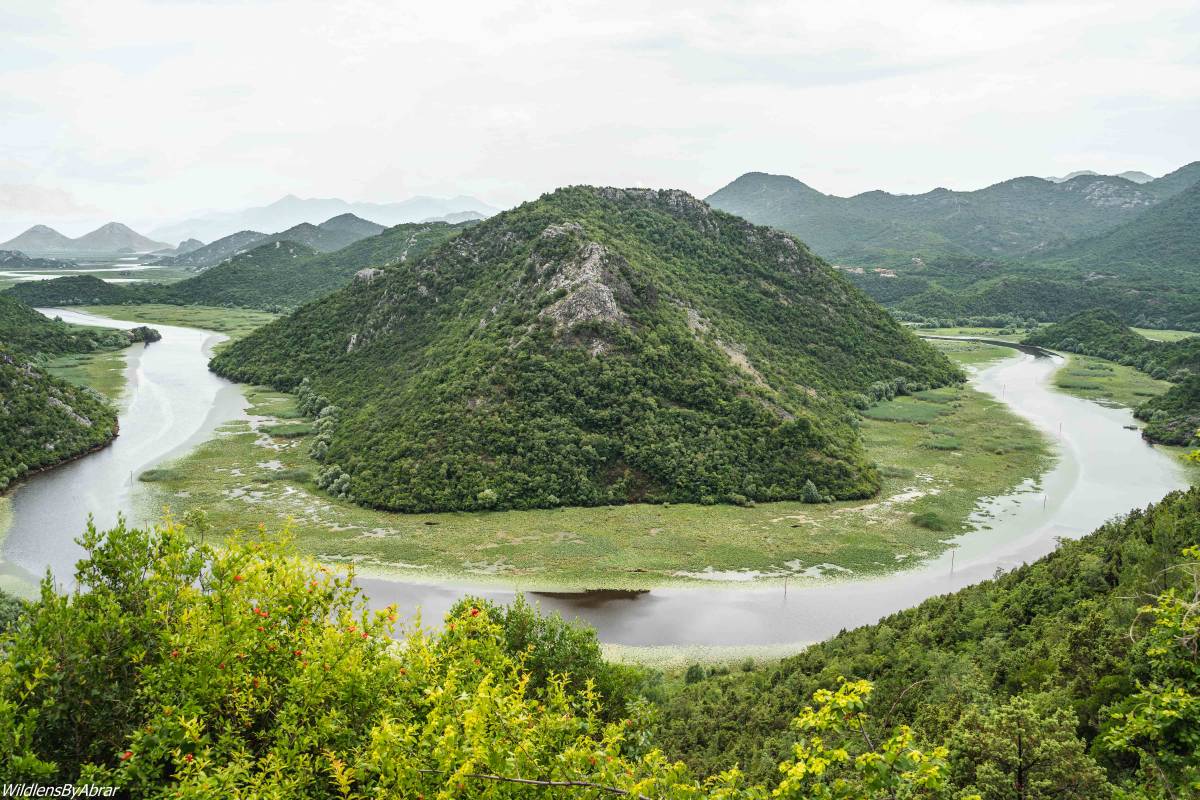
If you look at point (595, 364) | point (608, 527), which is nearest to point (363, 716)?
point (608, 527)

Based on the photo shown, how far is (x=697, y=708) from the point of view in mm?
33000

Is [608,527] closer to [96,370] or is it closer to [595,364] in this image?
[595,364]

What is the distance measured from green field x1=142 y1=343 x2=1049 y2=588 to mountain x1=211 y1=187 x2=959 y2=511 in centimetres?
285

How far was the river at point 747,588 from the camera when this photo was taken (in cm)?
4538

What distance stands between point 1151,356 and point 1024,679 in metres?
145

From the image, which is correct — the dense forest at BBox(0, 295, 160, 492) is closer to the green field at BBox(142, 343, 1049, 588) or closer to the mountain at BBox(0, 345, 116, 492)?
the mountain at BBox(0, 345, 116, 492)

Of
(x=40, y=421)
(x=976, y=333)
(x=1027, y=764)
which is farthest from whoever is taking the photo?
(x=976, y=333)

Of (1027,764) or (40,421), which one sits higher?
(40,421)

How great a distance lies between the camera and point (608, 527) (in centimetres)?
5856

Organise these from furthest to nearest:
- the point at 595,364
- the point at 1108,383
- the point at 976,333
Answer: the point at 976,333
the point at 1108,383
the point at 595,364

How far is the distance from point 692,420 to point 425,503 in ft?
87.3

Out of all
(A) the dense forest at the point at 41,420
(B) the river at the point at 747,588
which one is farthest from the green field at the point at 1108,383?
(A) the dense forest at the point at 41,420

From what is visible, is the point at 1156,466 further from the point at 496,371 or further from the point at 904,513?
the point at 496,371

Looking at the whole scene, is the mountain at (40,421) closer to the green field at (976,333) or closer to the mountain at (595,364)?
the mountain at (595,364)
